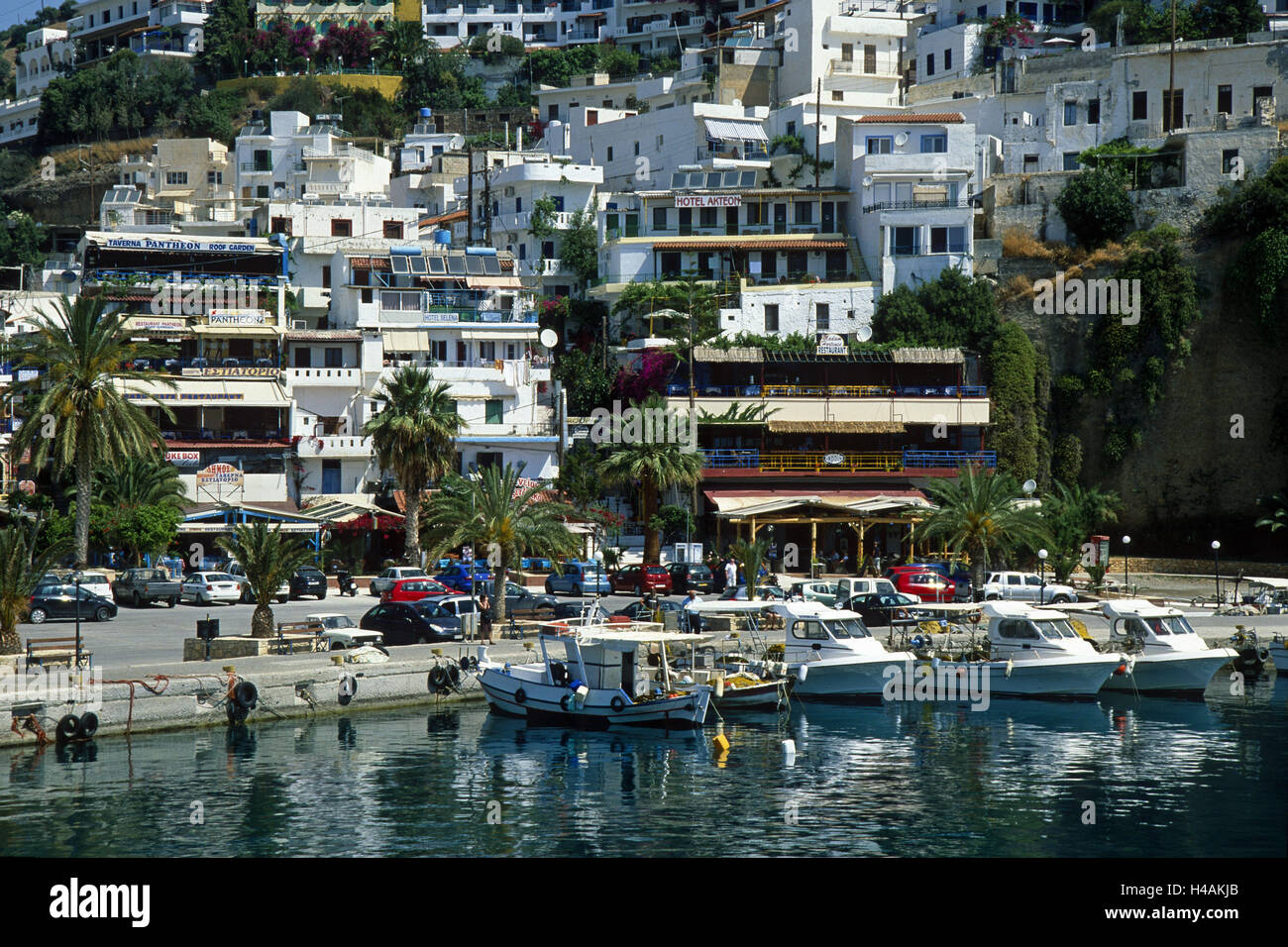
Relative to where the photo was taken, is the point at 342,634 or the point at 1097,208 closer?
the point at 342,634

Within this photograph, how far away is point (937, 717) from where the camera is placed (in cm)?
3666

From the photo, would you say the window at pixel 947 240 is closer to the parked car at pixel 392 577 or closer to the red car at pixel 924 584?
the red car at pixel 924 584

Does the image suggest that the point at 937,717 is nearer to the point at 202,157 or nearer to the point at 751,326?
the point at 751,326

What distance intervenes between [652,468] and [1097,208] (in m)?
30.0

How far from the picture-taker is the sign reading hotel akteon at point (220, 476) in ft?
204

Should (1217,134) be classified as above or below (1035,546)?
above

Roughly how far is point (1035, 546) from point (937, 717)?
51.3 feet

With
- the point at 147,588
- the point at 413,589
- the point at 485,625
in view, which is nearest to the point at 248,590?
the point at 147,588

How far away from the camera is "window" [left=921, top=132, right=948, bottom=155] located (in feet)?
250

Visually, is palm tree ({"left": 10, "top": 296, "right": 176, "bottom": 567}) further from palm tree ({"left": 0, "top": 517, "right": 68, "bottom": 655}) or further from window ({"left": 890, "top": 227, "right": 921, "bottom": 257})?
window ({"left": 890, "top": 227, "right": 921, "bottom": 257})

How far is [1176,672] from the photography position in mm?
38969

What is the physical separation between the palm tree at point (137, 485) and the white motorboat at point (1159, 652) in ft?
118

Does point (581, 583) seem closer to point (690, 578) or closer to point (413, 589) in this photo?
point (690, 578)

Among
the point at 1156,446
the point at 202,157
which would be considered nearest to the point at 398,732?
the point at 1156,446
